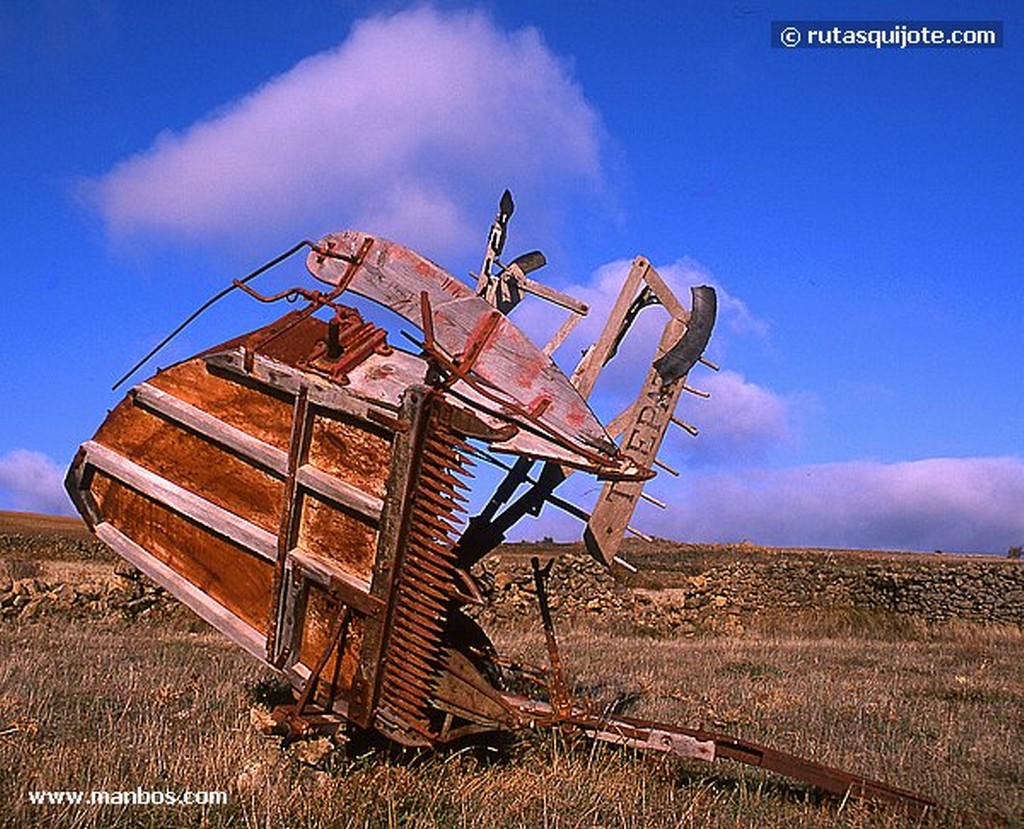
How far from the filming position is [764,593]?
→ 65.0 ft

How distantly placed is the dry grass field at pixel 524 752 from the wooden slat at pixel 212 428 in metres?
1.32

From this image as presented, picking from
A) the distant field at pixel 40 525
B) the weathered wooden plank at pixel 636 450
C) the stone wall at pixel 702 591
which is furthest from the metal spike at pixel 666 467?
the distant field at pixel 40 525

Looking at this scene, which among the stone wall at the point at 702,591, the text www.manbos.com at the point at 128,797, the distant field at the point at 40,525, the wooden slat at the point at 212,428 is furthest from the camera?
the distant field at the point at 40,525

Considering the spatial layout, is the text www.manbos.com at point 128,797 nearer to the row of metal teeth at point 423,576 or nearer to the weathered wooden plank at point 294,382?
the row of metal teeth at point 423,576

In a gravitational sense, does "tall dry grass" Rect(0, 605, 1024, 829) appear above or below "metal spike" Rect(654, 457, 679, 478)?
below

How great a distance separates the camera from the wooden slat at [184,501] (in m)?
4.75

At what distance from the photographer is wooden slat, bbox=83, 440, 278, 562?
475 cm

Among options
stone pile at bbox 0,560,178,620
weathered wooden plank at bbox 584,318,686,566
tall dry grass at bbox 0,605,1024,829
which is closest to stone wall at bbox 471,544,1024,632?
stone pile at bbox 0,560,178,620

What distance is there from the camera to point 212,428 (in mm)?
4945

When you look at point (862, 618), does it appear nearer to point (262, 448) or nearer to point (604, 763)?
point (604, 763)

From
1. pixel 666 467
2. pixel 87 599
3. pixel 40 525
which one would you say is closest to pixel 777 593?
pixel 87 599

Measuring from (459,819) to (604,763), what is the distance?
1.22 m

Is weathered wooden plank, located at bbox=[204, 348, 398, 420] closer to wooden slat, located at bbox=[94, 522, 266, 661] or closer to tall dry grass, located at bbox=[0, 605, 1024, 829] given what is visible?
wooden slat, located at bbox=[94, 522, 266, 661]

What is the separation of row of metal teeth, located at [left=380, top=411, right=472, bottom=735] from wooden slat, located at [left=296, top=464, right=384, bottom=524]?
21 centimetres
